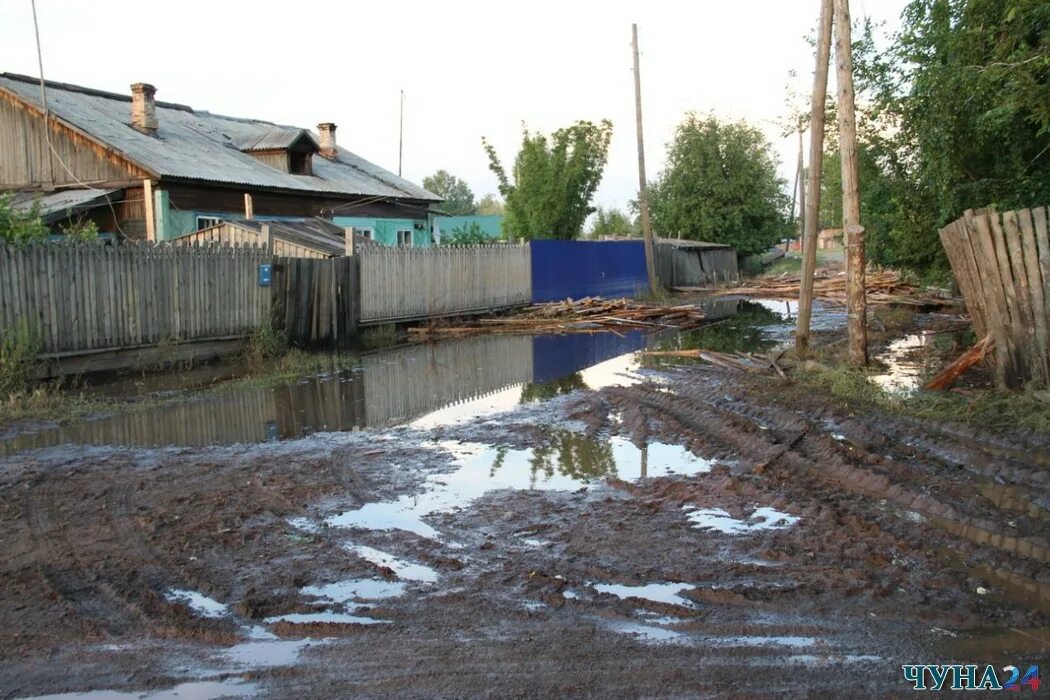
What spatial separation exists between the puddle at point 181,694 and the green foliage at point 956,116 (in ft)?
30.1

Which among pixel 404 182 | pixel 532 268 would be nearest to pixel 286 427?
pixel 532 268

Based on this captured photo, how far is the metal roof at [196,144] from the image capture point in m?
21.7

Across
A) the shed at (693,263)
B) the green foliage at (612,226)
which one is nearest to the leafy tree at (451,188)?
the green foliage at (612,226)

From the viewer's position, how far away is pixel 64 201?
800 inches

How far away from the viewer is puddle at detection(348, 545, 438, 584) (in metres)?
5.28

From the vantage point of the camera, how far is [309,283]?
1666 centimetres

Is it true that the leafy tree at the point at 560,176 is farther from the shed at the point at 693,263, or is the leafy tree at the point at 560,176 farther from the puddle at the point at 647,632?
the puddle at the point at 647,632

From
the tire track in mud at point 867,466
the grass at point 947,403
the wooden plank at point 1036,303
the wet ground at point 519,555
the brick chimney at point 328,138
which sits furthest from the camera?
the brick chimney at point 328,138

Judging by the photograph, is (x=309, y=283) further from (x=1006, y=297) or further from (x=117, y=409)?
(x=1006, y=297)

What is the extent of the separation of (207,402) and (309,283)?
18.5ft

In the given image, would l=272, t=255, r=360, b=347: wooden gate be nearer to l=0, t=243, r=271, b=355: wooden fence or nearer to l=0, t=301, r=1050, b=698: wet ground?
l=0, t=243, r=271, b=355: wooden fence

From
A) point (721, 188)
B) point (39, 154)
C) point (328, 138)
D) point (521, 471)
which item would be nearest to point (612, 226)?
point (721, 188)

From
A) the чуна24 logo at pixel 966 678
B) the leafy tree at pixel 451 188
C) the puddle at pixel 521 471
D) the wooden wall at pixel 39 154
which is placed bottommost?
the чуна24 logo at pixel 966 678

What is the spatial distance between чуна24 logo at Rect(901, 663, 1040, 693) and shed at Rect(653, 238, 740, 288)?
99.3 feet
